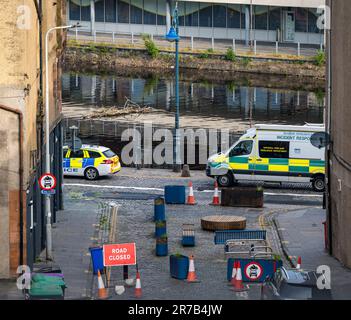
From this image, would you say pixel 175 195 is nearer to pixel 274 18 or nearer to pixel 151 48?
pixel 151 48

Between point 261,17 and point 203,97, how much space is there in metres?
19.5

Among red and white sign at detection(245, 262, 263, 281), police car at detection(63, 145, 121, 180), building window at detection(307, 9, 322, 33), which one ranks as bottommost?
red and white sign at detection(245, 262, 263, 281)

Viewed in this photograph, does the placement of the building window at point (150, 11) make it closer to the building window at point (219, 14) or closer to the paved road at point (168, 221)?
the building window at point (219, 14)

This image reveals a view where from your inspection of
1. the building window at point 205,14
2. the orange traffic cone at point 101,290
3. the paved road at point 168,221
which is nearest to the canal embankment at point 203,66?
the building window at point 205,14

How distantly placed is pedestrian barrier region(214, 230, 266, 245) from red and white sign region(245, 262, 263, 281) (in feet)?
16.4

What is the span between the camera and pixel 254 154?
55.3 metres

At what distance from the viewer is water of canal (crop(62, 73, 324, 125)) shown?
8406 cm

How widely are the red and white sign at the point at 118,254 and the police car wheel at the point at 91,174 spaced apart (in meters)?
18.9

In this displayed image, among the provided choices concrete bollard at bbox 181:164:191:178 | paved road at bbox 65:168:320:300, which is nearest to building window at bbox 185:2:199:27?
paved road at bbox 65:168:320:300

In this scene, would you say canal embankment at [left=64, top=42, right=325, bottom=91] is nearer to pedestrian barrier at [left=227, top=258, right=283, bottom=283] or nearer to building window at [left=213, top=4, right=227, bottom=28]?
building window at [left=213, top=4, right=227, bottom=28]

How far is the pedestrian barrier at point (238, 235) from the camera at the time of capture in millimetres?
42594

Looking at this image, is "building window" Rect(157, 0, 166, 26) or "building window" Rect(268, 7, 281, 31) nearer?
"building window" Rect(268, 7, 281, 31)

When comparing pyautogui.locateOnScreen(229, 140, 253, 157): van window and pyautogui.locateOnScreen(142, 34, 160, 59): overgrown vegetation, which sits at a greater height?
pyautogui.locateOnScreen(142, 34, 160, 59): overgrown vegetation

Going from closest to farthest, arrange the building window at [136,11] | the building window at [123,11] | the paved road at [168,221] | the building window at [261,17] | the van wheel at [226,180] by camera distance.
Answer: the paved road at [168,221] → the van wheel at [226,180] → the building window at [261,17] → the building window at [136,11] → the building window at [123,11]
